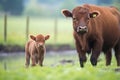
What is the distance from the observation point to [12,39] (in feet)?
21.1

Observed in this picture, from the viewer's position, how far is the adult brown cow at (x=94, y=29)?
6.32m

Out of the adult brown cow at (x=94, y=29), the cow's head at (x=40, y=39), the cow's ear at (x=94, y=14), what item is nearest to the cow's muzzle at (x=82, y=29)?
the adult brown cow at (x=94, y=29)

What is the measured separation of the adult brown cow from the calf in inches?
21.6

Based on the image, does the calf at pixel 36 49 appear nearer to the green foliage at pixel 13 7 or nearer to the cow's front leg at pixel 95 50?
the cow's front leg at pixel 95 50

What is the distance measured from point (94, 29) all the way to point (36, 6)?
0.94 m

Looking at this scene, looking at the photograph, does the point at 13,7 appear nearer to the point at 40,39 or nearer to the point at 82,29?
the point at 82,29

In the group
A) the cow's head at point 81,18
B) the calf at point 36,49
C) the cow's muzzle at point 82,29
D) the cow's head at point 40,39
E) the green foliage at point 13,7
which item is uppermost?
the green foliage at point 13,7

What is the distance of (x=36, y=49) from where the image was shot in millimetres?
7434

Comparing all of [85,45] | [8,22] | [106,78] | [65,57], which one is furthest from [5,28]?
[65,57]

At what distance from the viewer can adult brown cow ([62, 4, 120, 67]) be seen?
632 cm

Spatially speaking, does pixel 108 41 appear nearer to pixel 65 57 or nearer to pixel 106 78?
pixel 65 57

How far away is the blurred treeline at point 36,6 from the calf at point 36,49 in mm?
395

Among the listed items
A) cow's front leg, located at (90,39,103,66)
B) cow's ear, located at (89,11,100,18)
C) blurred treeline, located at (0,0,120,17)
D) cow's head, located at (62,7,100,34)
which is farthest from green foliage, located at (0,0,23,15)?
cow's front leg, located at (90,39,103,66)

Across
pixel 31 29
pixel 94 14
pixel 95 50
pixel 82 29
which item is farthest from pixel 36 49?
pixel 82 29
